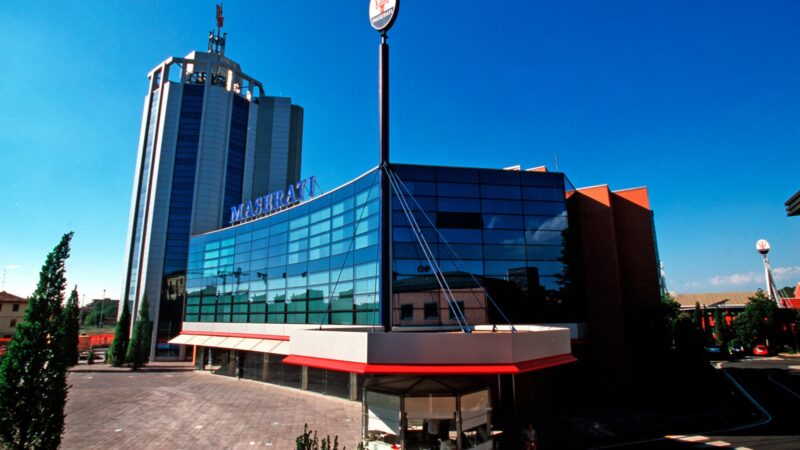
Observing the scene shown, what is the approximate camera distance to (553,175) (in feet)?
118

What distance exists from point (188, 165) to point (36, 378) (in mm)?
69054

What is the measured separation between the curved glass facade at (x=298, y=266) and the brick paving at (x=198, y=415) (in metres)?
6.78

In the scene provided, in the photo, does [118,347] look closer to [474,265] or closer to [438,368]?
[474,265]

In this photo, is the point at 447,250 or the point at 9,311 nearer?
the point at 447,250

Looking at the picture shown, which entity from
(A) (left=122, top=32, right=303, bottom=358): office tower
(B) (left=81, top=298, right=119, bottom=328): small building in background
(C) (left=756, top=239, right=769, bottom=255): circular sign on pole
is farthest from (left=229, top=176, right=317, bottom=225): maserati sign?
(B) (left=81, top=298, right=119, bottom=328): small building in background

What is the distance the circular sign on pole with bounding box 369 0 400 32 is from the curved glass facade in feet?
38.1

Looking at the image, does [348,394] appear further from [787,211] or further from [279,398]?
[787,211]

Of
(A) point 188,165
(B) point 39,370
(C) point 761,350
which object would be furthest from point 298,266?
(C) point 761,350

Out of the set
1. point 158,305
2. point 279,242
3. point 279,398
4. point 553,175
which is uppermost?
point 553,175

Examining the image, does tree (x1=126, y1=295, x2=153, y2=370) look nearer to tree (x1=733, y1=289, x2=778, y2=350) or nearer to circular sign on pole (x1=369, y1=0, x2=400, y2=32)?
circular sign on pole (x1=369, y1=0, x2=400, y2=32)

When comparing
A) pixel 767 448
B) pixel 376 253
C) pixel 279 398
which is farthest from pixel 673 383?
pixel 279 398

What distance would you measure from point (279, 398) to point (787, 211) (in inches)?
1332

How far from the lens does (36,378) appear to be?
14680 mm

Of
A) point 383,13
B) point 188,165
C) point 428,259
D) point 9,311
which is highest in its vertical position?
point 188,165
